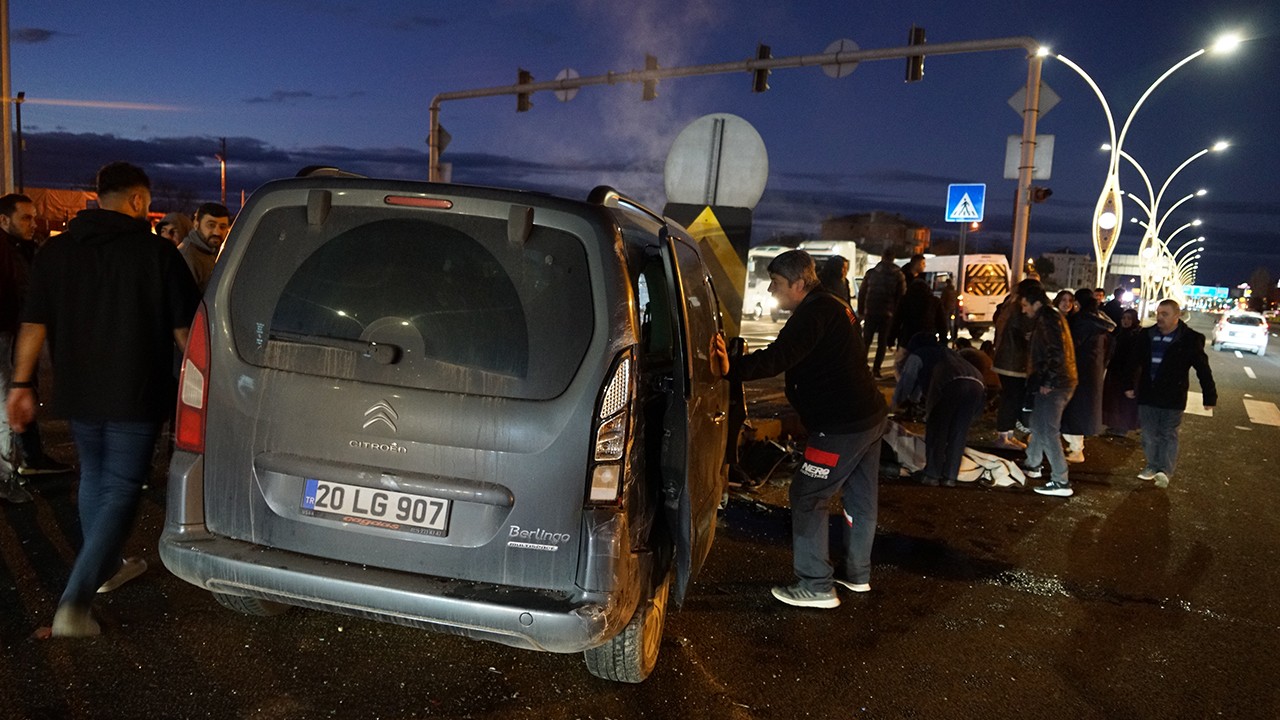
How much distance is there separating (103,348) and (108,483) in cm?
57

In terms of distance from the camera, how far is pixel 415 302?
118 inches

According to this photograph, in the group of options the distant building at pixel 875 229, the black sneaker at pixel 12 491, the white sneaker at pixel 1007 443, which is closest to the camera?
the black sneaker at pixel 12 491

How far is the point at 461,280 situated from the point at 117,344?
173cm

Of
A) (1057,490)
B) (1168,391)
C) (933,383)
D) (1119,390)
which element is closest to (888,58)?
(1119,390)

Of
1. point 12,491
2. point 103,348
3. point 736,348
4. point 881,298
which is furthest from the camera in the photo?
point 881,298

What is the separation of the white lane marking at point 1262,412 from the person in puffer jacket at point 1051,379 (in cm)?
744

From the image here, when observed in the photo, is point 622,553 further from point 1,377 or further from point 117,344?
point 1,377

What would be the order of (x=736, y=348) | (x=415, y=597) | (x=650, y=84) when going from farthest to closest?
(x=650, y=84) < (x=736, y=348) < (x=415, y=597)

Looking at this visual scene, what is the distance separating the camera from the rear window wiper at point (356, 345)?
2959 millimetres

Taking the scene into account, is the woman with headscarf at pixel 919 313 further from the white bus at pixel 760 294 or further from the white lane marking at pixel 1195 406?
the white bus at pixel 760 294

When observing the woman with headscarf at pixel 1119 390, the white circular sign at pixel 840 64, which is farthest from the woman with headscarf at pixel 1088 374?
the white circular sign at pixel 840 64

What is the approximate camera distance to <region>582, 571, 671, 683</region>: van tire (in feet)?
10.8

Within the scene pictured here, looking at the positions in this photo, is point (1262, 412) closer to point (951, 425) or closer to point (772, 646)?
point (951, 425)

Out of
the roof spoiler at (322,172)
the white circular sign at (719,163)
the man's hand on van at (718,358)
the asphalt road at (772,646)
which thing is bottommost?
the asphalt road at (772,646)
